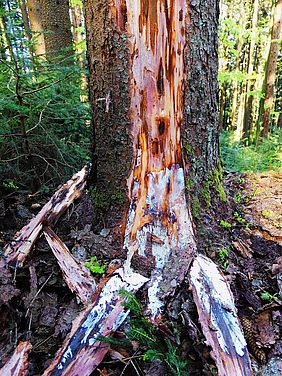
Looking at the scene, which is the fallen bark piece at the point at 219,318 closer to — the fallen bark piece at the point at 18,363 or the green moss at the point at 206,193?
the green moss at the point at 206,193

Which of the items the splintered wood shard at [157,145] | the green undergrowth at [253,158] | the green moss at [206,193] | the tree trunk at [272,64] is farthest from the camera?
the tree trunk at [272,64]

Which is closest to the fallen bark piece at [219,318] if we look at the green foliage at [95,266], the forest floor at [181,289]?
the forest floor at [181,289]

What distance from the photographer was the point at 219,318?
1.50 meters

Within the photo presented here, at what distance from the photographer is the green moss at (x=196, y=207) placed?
2000 mm

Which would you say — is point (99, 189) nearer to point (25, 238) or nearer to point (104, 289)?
point (25, 238)

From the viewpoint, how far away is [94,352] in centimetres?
149

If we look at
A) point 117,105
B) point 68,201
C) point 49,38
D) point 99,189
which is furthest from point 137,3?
point 49,38

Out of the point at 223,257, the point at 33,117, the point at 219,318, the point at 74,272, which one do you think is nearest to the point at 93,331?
the point at 74,272

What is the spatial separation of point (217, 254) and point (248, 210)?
71cm

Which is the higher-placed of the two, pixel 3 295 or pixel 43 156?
pixel 43 156

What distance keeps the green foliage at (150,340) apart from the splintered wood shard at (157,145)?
0.42 ft

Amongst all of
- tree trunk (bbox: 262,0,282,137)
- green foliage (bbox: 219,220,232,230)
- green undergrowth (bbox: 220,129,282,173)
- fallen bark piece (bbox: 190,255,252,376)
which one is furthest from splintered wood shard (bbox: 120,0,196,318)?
tree trunk (bbox: 262,0,282,137)

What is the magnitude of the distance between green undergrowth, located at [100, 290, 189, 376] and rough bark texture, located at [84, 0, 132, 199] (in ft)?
2.67

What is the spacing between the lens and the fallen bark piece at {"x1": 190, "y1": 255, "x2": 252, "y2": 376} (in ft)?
4.39
